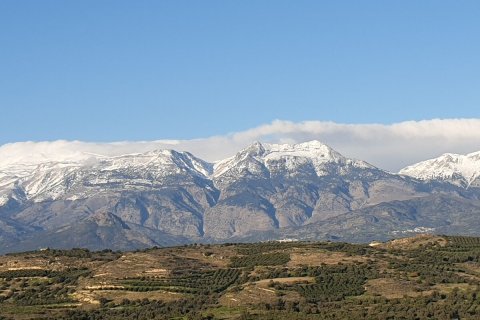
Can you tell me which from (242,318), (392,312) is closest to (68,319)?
(242,318)

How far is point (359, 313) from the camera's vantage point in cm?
19762

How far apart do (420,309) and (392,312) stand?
20.3 ft

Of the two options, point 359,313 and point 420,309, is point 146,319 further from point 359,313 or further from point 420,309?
point 420,309

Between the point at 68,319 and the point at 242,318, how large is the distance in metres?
36.4

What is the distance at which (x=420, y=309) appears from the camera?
199000 mm

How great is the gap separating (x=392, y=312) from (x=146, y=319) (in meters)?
50.8

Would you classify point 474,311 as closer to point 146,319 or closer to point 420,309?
point 420,309

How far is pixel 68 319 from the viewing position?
198 meters

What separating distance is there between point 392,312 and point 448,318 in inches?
491

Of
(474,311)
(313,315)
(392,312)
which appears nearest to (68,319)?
(313,315)

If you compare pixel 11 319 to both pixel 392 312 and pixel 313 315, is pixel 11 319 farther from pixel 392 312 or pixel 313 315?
pixel 392 312

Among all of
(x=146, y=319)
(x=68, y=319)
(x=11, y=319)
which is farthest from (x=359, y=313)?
(x=11, y=319)

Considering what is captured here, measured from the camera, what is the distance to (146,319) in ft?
654

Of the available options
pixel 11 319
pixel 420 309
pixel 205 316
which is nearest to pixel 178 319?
pixel 205 316
